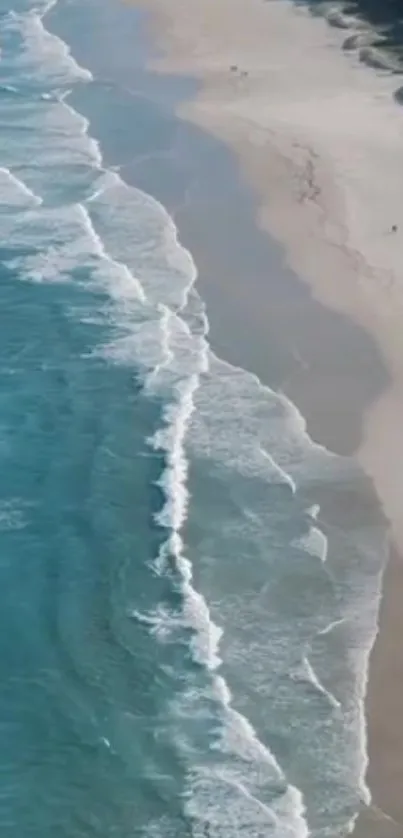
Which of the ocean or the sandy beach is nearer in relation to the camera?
the ocean

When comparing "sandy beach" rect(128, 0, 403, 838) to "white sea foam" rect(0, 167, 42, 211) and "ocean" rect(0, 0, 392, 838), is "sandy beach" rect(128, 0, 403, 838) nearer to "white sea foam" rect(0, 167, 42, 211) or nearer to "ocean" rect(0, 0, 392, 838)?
"ocean" rect(0, 0, 392, 838)

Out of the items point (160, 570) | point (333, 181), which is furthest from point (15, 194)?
point (160, 570)

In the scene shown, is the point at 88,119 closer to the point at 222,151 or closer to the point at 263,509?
the point at 222,151

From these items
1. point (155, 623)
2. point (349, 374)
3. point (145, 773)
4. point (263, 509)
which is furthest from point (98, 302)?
point (145, 773)

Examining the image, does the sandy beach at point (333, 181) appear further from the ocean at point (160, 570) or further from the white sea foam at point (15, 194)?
the white sea foam at point (15, 194)

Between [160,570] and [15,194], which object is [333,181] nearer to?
[15,194]

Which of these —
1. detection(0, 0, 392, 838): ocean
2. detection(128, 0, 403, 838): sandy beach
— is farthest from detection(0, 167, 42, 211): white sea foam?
detection(128, 0, 403, 838): sandy beach

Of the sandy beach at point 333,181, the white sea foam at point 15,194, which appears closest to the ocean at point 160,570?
the sandy beach at point 333,181
